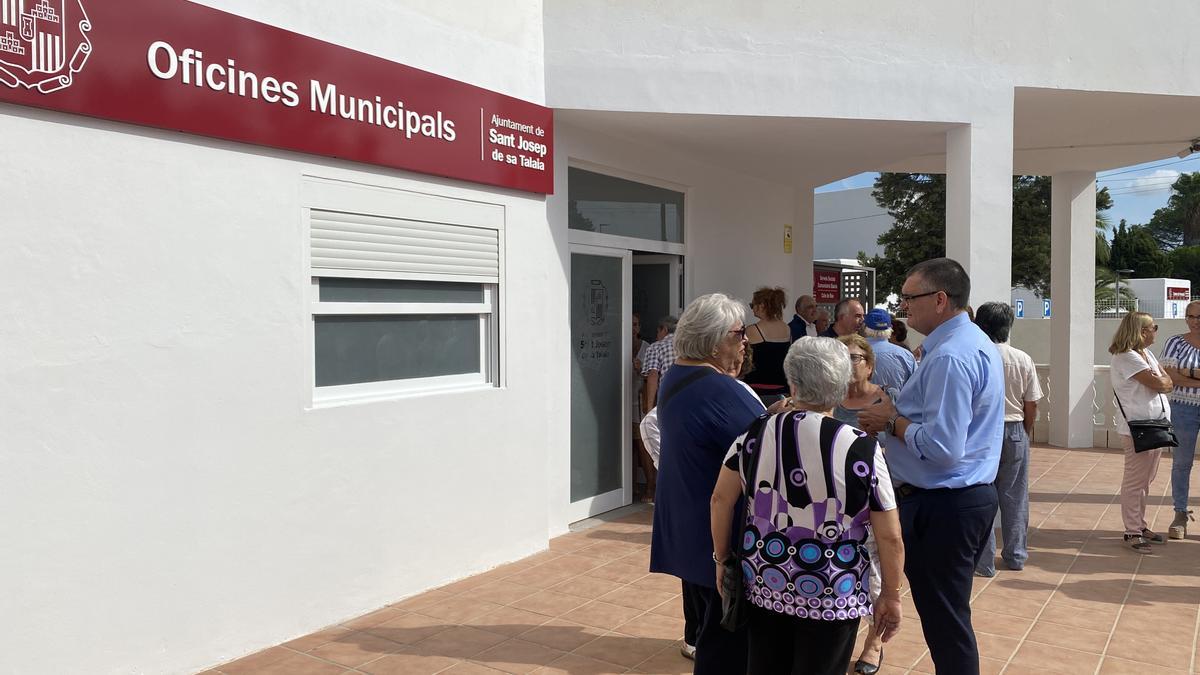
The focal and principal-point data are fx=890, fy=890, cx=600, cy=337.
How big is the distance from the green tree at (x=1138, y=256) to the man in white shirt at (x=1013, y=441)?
57.1 metres

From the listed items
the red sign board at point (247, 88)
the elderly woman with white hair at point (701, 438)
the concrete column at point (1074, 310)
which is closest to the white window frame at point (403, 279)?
the red sign board at point (247, 88)

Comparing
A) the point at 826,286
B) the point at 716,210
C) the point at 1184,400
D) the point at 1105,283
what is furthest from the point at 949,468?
the point at 1105,283

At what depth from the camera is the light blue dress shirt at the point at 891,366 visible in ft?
16.7

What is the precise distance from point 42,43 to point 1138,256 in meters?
62.9

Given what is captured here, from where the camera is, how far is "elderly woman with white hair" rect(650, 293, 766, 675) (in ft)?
9.79

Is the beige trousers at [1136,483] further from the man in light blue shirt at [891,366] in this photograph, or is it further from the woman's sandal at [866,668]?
the woman's sandal at [866,668]

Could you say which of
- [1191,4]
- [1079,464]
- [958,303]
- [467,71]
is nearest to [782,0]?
[467,71]

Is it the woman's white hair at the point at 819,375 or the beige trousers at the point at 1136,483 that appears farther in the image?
the beige trousers at the point at 1136,483

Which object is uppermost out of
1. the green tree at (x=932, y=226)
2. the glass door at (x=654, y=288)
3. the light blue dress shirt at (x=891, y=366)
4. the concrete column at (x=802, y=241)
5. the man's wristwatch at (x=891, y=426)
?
the green tree at (x=932, y=226)

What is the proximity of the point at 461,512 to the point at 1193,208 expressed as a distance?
264 ft

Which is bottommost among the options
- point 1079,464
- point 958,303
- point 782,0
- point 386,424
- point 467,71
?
point 1079,464

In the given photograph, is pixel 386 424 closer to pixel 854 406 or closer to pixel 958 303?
pixel 854 406

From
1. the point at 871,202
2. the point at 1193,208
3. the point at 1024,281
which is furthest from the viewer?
the point at 1193,208

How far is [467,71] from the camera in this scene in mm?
5566
